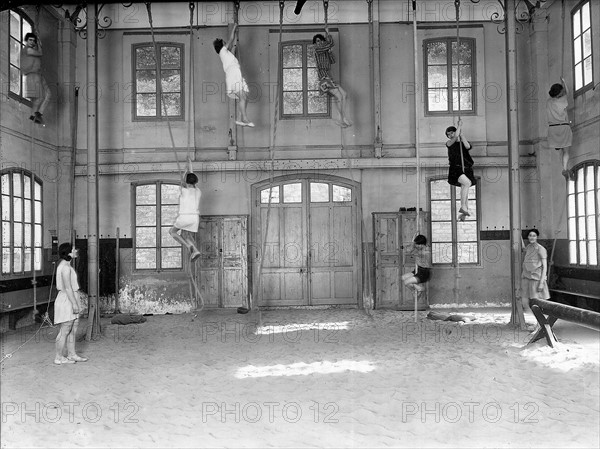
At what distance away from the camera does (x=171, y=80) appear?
445 inches

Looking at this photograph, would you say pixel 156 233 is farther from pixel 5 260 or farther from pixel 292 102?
pixel 292 102

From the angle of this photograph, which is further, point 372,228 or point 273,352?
point 372,228

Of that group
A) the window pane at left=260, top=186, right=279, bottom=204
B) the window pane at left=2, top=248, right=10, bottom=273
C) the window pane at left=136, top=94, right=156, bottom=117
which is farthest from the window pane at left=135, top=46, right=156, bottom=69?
the window pane at left=2, top=248, right=10, bottom=273

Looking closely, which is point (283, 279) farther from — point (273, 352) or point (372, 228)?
point (273, 352)

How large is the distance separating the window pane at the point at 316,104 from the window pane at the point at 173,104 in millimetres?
2700

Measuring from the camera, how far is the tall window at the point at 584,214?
30.4 ft

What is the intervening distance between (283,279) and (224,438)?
22.4 ft

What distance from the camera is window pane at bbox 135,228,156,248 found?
1120 cm

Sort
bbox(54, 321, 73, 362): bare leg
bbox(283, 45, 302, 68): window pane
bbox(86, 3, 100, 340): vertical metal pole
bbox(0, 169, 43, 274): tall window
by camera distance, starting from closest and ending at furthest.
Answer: bbox(54, 321, 73, 362): bare leg → bbox(86, 3, 100, 340): vertical metal pole → bbox(0, 169, 43, 274): tall window → bbox(283, 45, 302, 68): window pane

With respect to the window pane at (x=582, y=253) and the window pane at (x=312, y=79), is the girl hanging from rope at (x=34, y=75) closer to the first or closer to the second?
the window pane at (x=312, y=79)

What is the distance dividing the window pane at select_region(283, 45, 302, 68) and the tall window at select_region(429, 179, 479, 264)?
3.78m

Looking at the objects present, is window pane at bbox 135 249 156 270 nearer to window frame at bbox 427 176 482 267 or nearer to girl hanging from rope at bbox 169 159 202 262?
girl hanging from rope at bbox 169 159 202 262

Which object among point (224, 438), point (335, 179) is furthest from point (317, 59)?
point (224, 438)

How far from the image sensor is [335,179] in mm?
11297
